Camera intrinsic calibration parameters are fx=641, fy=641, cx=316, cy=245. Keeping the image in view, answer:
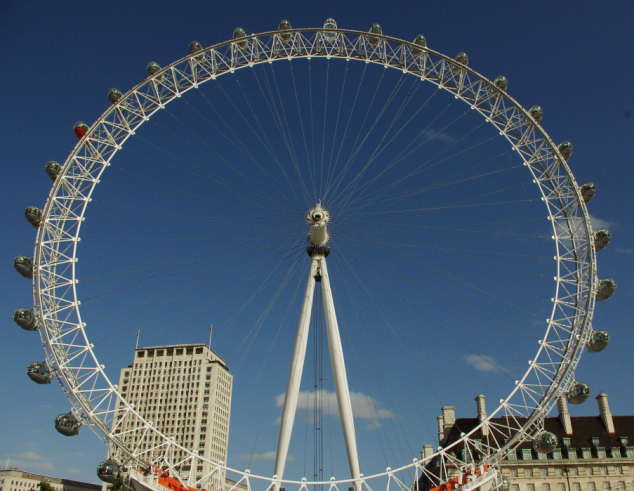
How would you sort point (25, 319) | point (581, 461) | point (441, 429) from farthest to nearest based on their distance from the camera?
point (441, 429) < point (581, 461) < point (25, 319)

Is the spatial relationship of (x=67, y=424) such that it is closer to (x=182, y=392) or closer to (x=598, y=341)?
(x=598, y=341)

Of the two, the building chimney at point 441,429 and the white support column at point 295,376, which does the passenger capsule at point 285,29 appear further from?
the building chimney at point 441,429

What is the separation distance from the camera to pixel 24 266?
4456 cm

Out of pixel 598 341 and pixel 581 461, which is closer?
pixel 598 341

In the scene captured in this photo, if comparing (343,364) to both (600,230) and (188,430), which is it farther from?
(188,430)

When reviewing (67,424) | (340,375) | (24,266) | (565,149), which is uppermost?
(565,149)

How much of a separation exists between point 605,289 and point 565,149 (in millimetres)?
11404

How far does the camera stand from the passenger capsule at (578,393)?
42219 mm

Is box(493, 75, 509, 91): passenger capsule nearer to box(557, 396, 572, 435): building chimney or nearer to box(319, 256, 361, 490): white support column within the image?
box(319, 256, 361, 490): white support column

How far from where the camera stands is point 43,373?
4206cm

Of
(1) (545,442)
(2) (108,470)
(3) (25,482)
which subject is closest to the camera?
(2) (108,470)

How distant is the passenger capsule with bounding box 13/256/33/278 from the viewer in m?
44.5

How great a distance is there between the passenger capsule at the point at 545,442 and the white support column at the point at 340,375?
38.4 ft

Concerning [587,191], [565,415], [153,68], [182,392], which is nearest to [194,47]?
[153,68]
